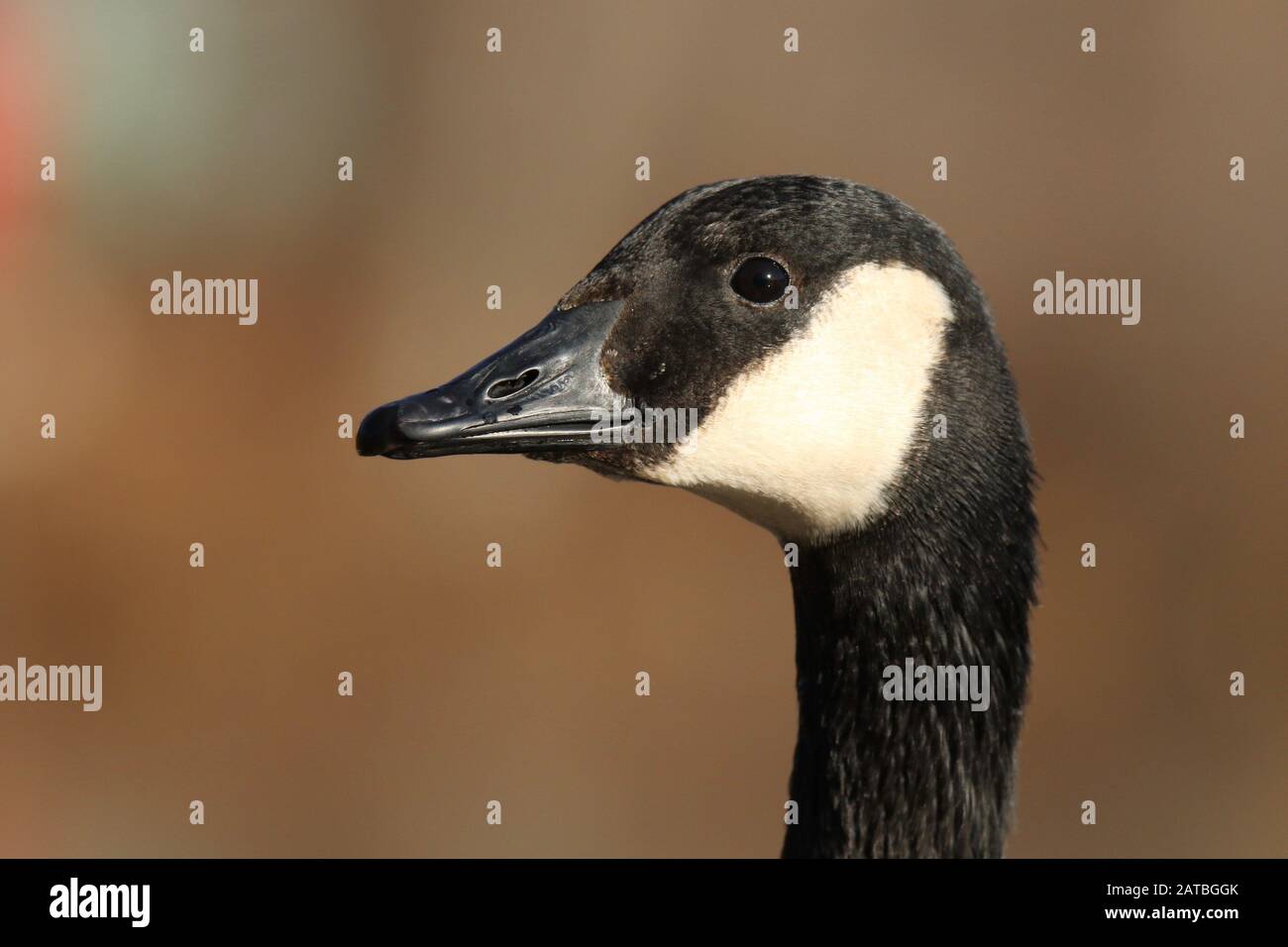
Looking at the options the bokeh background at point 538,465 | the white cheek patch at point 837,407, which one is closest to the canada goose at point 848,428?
the white cheek patch at point 837,407

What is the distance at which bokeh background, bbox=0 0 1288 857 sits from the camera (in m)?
9.93

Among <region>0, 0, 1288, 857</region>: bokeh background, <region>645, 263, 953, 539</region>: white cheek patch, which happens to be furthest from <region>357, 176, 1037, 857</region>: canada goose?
<region>0, 0, 1288, 857</region>: bokeh background

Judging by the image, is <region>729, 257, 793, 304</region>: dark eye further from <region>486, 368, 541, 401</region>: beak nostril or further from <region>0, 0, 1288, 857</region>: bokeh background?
<region>0, 0, 1288, 857</region>: bokeh background

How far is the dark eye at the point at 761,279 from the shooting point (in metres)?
3.44

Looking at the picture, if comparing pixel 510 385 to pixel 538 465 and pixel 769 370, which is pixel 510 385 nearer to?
pixel 769 370

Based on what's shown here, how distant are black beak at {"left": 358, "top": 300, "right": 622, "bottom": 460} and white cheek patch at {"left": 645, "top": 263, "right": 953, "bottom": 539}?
263 millimetres

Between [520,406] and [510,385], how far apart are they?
0.23 ft

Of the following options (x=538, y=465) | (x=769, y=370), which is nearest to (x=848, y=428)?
(x=769, y=370)

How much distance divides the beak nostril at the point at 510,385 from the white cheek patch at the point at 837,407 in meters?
0.41

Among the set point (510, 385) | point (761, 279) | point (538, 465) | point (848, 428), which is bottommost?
point (848, 428)

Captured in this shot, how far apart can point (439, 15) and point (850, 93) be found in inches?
137

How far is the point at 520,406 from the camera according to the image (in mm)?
3410

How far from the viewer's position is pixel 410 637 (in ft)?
35.0
